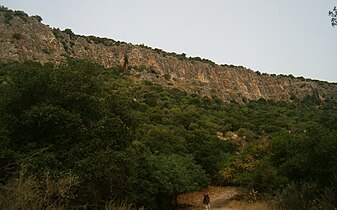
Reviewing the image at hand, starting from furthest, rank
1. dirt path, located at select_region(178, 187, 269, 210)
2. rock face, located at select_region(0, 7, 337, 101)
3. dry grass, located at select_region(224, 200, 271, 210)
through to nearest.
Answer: rock face, located at select_region(0, 7, 337, 101) < dirt path, located at select_region(178, 187, 269, 210) < dry grass, located at select_region(224, 200, 271, 210)

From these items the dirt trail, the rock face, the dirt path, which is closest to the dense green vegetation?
the dirt path

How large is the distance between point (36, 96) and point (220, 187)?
22390 mm

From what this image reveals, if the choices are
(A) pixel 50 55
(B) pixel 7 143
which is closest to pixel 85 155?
(B) pixel 7 143

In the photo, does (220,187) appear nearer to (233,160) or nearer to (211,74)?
(233,160)

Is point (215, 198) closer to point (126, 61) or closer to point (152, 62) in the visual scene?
point (126, 61)

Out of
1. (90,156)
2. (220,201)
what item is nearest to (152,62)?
(220,201)

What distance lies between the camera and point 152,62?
79.8 m

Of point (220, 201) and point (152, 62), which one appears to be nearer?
point (220, 201)

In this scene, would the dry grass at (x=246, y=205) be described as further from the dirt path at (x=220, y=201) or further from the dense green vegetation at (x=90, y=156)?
the dense green vegetation at (x=90, y=156)

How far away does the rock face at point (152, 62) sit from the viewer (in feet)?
188

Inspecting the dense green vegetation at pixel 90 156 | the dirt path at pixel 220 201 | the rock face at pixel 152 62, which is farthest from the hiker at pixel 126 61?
the dense green vegetation at pixel 90 156

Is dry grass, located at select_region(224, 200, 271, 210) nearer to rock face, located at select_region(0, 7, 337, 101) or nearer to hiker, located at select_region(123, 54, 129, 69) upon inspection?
rock face, located at select_region(0, 7, 337, 101)

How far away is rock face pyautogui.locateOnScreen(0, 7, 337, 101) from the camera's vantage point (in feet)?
188

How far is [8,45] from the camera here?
174 feet
